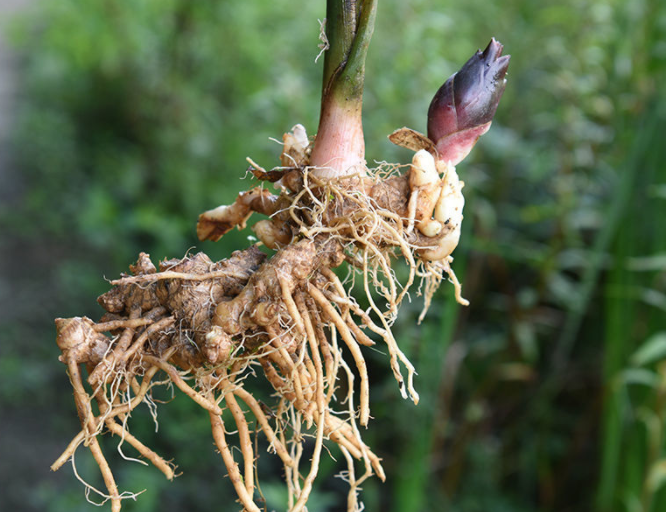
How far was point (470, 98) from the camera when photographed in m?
0.59

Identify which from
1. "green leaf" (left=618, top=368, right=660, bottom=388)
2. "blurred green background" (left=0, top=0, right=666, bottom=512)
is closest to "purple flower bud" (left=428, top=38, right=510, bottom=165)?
"blurred green background" (left=0, top=0, right=666, bottom=512)

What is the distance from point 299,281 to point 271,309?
0.04 metres

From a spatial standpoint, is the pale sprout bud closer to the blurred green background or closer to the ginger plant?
the ginger plant

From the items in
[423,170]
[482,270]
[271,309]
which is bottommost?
[271,309]

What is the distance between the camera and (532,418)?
168 centimetres

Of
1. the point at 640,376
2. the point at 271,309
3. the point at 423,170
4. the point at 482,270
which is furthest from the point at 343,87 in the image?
the point at 482,270

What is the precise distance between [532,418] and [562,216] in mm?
559

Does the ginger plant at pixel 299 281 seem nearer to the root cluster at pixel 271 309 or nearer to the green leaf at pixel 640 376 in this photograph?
the root cluster at pixel 271 309

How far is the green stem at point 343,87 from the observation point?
551 mm

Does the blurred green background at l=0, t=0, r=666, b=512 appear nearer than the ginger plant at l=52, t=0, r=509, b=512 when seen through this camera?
No

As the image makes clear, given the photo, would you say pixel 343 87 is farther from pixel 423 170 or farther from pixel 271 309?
pixel 271 309

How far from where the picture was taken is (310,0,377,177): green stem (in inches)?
21.7

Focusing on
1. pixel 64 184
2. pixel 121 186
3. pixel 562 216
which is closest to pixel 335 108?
pixel 562 216

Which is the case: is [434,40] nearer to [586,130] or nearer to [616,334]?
[586,130]
